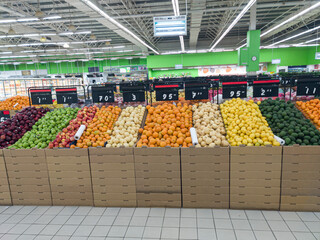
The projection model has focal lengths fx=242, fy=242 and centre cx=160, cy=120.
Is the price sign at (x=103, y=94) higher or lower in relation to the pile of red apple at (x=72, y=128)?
higher

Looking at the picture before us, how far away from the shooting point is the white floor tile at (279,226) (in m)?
3.18

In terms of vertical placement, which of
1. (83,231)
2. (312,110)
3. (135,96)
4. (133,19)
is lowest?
(83,231)

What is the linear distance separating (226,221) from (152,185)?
3.96 ft

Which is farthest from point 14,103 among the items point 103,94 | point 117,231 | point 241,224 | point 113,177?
point 241,224

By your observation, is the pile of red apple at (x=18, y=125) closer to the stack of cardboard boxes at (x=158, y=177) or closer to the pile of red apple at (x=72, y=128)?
the pile of red apple at (x=72, y=128)

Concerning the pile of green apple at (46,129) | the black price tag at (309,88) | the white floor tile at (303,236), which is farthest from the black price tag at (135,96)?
the white floor tile at (303,236)

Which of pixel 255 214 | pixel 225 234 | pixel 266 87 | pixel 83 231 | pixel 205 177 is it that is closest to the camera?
pixel 225 234

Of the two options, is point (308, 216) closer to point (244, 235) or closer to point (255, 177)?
point (255, 177)

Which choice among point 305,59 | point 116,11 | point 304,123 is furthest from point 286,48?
point 304,123

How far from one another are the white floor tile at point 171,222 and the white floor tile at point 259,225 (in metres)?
1.02

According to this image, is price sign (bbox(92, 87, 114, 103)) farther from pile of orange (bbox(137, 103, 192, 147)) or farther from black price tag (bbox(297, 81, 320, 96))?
black price tag (bbox(297, 81, 320, 96))

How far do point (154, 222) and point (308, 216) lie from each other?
2.20 m

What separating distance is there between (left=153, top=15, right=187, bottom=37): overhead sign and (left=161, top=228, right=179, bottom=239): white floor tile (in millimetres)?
5797

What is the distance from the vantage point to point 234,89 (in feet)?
16.5
